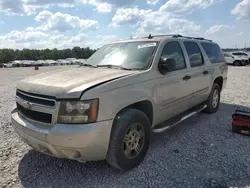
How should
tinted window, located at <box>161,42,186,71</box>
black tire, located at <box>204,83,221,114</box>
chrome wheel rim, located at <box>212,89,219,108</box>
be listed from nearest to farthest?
1. tinted window, located at <box>161,42,186,71</box>
2. black tire, located at <box>204,83,221,114</box>
3. chrome wheel rim, located at <box>212,89,219,108</box>

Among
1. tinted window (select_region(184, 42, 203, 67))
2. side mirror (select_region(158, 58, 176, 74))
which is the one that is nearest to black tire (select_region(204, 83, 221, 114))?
tinted window (select_region(184, 42, 203, 67))

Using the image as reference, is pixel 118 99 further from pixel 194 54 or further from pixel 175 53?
pixel 194 54

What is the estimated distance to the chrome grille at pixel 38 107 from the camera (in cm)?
247

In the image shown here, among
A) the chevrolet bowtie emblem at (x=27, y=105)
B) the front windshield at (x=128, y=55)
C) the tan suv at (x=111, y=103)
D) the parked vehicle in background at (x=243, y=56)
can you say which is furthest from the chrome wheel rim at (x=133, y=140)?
the parked vehicle in background at (x=243, y=56)

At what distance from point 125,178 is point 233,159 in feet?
5.61

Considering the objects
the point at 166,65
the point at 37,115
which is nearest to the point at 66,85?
the point at 37,115

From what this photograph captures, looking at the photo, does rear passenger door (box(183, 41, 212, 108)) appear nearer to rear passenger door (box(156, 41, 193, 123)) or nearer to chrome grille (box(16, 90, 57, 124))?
rear passenger door (box(156, 41, 193, 123))

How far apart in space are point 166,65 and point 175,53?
75 cm

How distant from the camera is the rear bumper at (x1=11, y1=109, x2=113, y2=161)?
238 centimetres

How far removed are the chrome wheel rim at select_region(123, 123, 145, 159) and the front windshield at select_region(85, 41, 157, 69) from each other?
0.95m

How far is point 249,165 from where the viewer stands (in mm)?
3033

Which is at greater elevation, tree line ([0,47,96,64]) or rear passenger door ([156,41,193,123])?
tree line ([0,47,96,64])

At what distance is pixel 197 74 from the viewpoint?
4.42 metres

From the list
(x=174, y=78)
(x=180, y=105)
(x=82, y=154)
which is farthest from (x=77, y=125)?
(x=180, y=105)
